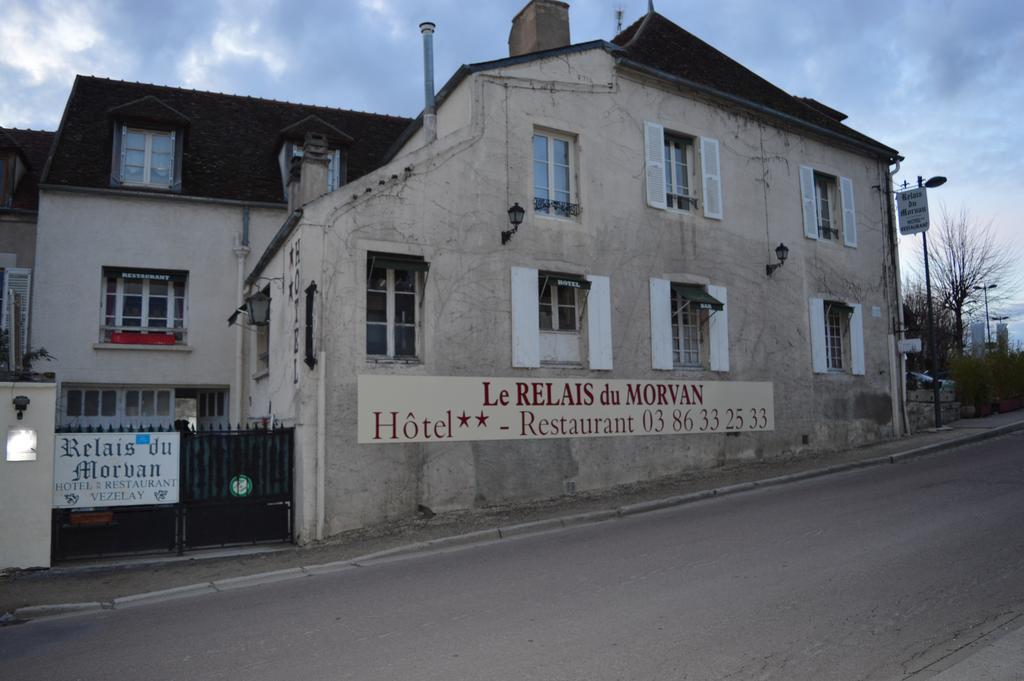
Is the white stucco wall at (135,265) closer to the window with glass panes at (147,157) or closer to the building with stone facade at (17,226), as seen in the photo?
the building with stone facade at (17,226)

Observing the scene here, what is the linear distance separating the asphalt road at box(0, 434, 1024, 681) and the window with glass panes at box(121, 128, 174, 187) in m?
11.1

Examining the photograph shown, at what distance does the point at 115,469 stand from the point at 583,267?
7.59 m

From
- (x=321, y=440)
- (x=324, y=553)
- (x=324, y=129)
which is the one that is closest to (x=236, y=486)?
(x=321, y=440)

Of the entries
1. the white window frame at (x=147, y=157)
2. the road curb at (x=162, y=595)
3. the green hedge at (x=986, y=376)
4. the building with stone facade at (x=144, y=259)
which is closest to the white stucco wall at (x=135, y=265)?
the building with stone facade at (x=144, y=259)

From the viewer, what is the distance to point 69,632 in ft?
22.3

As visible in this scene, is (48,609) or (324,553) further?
(324,553)

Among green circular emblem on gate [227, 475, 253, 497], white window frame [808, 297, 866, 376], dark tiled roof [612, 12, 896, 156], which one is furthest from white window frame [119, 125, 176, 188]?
white window frame [808, 297, 866, 376]

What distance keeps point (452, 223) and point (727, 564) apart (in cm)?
669

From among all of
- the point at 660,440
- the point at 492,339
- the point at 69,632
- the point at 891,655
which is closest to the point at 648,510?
the point at 660,440

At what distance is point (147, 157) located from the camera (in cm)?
1636

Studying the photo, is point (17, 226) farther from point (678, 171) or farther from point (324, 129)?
point (678, 171)

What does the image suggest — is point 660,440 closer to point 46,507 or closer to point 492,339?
point 492,339

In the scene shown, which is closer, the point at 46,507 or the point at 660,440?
the point at 46,507

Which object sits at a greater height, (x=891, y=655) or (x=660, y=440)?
(x=660, y=440)
